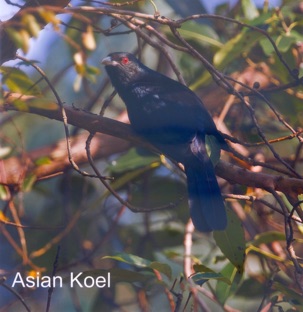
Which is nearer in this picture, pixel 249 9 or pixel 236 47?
pixel 236 47

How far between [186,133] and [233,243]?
1.12ft

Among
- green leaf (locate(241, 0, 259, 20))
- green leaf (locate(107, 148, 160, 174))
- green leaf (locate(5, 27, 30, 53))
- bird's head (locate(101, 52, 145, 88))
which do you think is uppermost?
green leaf (locate(5, 27, 30, 53))

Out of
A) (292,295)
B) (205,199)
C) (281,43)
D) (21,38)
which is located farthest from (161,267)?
(281,43)

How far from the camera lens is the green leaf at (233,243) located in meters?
1.74

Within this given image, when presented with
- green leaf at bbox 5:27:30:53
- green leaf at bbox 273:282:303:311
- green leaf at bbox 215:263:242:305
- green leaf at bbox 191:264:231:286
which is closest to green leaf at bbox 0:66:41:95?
green leaf at bbox 5:27:30:53

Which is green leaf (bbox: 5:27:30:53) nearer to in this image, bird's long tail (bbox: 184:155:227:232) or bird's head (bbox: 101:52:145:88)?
bird's long tail (bbox: 184:155:227:232)

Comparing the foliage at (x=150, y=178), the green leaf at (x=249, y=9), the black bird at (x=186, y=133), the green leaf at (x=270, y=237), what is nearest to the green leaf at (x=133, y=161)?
the foliage at (x=150, y=178)

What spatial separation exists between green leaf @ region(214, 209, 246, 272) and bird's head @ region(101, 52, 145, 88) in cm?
66

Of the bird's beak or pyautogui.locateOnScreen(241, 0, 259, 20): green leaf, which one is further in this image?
pyautogui.locateOnScreen(241, 0, 259, 20): green leaf

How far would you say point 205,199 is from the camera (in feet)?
5.44

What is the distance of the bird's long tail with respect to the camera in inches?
64.3

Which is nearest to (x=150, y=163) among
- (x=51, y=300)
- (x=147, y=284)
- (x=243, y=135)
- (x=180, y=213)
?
(x=180, y=213)

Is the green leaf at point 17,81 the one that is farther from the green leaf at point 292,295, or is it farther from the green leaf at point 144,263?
the green leaf at point 292,295

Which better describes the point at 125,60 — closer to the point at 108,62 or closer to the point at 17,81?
the point at 108,62
